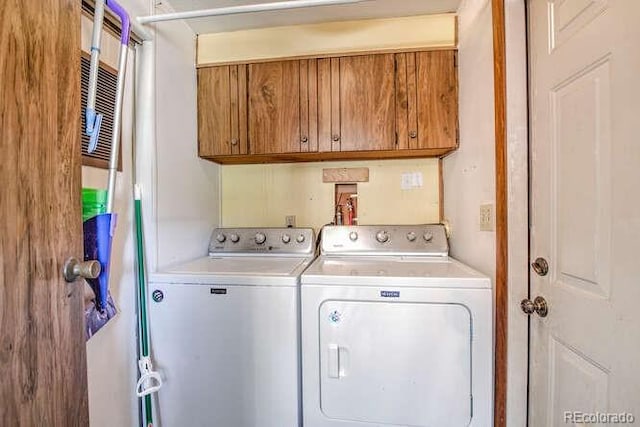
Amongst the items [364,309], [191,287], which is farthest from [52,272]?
[364,309]

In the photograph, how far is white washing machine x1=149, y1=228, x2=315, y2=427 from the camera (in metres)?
1.32

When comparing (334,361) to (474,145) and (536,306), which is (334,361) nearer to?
(536,306)

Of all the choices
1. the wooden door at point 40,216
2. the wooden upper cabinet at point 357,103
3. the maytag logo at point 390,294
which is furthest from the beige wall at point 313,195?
the wooden door at point 40,216

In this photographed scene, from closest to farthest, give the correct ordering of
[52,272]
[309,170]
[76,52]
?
1. [52,272]
2. [76,52]
3. [309,170]

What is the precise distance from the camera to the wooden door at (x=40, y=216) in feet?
1.93

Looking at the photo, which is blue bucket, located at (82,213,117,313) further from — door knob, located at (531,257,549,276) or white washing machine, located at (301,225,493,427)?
door knob, located at (531,257,549,276)

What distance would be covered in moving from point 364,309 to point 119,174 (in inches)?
49.8

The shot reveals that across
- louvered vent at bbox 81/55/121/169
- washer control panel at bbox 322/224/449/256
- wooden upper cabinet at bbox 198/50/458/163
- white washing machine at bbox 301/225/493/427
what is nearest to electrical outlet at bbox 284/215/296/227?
washer control panel at bbox 322/224/449/256

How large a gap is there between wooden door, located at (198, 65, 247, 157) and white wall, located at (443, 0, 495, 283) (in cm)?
136

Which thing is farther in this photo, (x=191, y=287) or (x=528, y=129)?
(x=191, y=287)

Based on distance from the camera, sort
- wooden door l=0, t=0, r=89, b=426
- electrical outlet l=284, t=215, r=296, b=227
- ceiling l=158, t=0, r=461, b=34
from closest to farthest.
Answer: wooden door l=0, t=0, r=89, b=426
ceiling l=158, t=0, r=461, b=34
electrical outlet l=284, t=215, r=296, b=227

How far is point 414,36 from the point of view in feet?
5.90

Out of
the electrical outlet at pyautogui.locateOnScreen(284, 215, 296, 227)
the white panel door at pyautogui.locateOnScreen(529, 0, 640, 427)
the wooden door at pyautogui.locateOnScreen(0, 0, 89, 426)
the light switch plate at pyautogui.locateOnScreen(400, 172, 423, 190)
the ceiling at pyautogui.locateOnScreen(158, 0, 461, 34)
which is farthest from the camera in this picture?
the electrical outlet at pyautogui.locateOnScreen(284, 215, 296, 227)

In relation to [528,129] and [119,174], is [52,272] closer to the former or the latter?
[119,174]
